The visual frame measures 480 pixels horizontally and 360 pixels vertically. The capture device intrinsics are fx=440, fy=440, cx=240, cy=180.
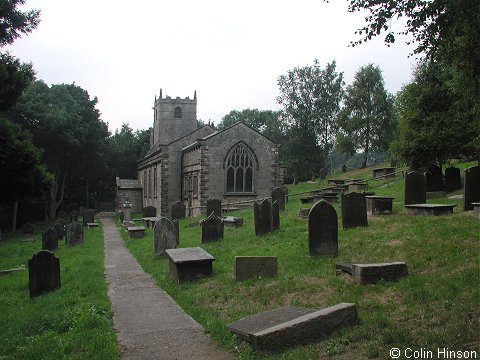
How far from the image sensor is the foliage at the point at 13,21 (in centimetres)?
1555

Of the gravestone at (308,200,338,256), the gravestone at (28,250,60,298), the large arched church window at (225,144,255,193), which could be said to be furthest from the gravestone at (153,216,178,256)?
the large arched church window at (225,144,255,193)

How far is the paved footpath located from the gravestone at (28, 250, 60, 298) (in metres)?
1.31

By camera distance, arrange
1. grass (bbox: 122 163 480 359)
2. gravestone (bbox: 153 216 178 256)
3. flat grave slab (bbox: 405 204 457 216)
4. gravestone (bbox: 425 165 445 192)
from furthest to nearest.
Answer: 1. gravestone (bbox: 425 165 445 192)
2. gravestone (bbox: 153 216 178 256)
3. flat grave slab (bbox: 405 204 457 216)
4. grass (bbox: 122 163 480 359)

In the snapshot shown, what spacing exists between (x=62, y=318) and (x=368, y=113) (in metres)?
43.4

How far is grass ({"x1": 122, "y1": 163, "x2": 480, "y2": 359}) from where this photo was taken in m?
4.92

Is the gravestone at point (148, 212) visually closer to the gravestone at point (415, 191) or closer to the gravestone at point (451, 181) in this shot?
the gravestone at point (451, 181)

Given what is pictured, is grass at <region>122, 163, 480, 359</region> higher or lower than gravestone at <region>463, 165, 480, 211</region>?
lower

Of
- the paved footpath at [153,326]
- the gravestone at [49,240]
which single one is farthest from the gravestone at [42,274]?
the gravestone at [49,240]

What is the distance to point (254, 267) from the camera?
8.73 metres

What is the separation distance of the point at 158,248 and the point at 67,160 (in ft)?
101

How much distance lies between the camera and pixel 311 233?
9.71 meters

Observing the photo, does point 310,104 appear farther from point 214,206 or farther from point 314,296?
point 314,296

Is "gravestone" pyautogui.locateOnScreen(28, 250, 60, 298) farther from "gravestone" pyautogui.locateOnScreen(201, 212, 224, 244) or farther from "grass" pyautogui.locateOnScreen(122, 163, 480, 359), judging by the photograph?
"gravestone" pyautogui.locateOnScreen(201, 212, 224, 244)

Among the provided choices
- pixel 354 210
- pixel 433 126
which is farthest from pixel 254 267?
pixel 433 126
